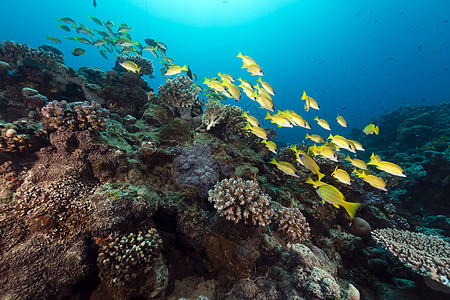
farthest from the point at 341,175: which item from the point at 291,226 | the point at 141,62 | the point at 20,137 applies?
the point at 141,62

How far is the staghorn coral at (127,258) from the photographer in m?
2.49

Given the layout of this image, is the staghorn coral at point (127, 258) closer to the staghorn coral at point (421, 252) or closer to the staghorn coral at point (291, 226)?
the staghorn coral at point (291, 226)

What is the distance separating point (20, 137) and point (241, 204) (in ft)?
14.4

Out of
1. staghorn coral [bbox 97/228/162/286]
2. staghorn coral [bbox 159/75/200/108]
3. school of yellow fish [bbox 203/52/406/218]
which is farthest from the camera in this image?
staghorn coral [bbox 159/75/200/108]

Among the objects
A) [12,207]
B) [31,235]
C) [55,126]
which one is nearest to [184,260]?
[31,235]

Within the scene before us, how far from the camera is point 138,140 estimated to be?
200 inches

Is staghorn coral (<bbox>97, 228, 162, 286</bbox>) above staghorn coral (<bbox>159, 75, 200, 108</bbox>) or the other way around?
the other way around

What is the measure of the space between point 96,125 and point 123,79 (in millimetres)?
4411

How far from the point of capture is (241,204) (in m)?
3.16

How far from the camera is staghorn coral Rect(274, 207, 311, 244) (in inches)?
150

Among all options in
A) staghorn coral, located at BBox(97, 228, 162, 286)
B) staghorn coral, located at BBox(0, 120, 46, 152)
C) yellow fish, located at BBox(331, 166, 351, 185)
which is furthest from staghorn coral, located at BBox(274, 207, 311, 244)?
staghorn coral, located at BBox(0, 120, 46, 152)

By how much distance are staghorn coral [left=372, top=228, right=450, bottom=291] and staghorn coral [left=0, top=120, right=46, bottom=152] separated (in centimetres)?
781

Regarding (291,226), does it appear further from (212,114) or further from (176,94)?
(176,94)

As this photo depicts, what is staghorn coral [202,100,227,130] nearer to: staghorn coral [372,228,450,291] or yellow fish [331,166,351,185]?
yellow fish [331,166,351,185]
